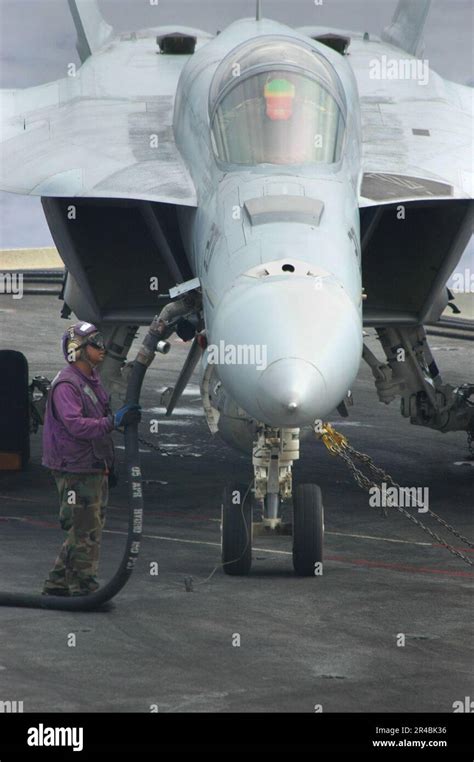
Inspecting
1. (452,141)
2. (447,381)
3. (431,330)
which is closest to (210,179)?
(452,141)

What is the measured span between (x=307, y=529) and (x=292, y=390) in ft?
6.68

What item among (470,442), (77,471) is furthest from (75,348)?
(470,442)

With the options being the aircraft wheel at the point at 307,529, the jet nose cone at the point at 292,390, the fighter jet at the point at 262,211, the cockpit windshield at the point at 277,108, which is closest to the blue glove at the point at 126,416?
the fighter jet at the point at 262,211

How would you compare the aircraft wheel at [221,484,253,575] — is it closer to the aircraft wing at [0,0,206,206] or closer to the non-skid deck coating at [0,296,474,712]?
the non-skid deck coating at [0,296,474,712]

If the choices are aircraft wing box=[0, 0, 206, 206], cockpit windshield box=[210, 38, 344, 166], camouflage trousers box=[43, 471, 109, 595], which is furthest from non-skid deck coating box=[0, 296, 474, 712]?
cockpit windshield box=[210, 38, 344, 166]

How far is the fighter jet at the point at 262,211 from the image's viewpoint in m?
10.4

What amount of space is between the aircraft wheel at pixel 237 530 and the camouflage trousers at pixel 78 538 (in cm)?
113

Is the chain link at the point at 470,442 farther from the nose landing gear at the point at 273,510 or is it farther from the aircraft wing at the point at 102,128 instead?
the nose landing gear at the point at 273,510

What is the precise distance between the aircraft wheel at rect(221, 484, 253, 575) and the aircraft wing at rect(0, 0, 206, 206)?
2.40 meters

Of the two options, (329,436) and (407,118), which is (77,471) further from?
(407,118)

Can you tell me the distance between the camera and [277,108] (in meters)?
11.9

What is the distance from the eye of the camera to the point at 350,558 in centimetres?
1270
